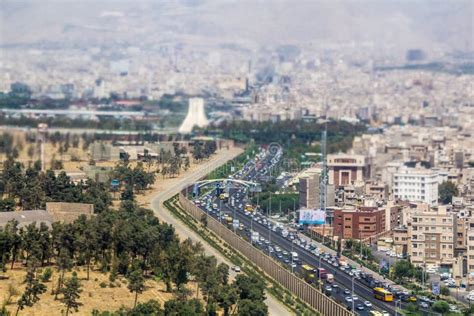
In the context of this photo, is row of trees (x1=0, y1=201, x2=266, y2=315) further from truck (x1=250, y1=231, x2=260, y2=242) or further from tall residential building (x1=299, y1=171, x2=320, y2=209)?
tall residential building (x1=299, y1=171, x2=320, y2=209)

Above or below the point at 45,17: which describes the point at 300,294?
below

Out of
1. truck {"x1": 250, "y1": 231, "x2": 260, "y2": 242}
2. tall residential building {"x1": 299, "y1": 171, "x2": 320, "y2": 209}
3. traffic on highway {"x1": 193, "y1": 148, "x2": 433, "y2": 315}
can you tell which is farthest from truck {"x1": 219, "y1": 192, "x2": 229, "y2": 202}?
truck {"x1": 250, "y1": 231, "x2": 260, "y2": 242}

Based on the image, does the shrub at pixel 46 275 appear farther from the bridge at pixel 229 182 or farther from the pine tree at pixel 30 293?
the bridge at pixel 229 182

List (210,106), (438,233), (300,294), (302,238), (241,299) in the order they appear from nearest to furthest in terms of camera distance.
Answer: (241,299) < (300,294) < (438,233) < (302,238) < (210,106)

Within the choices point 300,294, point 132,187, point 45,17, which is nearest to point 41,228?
point 300,294

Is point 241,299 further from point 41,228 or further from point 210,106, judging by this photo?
point 210,106

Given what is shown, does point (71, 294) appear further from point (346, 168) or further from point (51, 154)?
point (51, 154)

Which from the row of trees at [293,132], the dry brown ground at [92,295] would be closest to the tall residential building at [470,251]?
the dry brown ground at [92,295]
